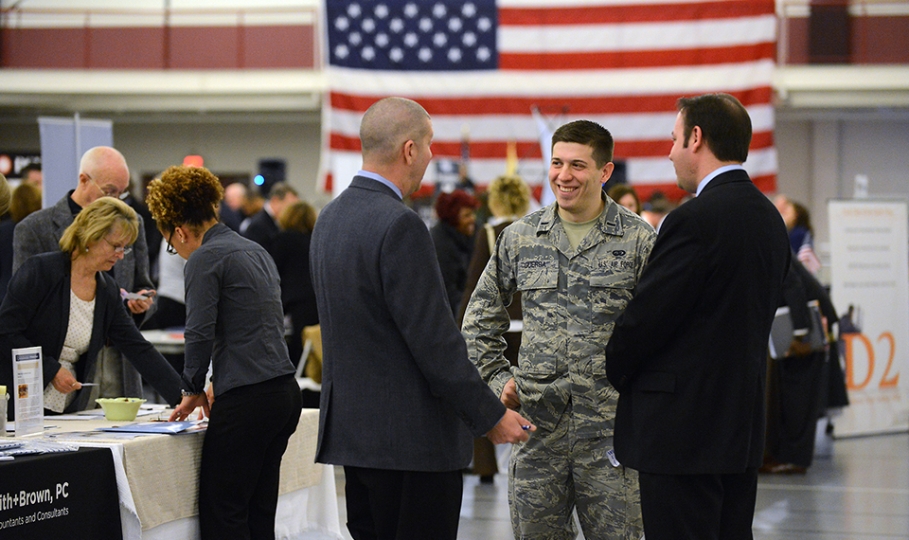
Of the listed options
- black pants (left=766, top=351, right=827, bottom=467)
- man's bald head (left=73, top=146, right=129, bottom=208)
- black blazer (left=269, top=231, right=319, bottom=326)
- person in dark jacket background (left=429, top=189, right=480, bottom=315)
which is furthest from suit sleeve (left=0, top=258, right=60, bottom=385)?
black pants (left=766, top=351, right=827, bottom=467)

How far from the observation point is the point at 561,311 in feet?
9.24

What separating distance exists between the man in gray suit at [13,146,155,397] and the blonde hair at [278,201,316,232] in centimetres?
274

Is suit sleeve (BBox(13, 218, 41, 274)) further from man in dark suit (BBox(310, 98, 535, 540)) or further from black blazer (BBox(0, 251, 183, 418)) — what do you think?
man in dark suit (BBox(310, 98, 535, 540))

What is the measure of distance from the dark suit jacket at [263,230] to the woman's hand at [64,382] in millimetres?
3844

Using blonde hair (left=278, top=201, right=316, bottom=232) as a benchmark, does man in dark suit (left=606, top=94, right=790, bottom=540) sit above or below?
below

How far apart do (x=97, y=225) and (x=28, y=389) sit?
0.61 m

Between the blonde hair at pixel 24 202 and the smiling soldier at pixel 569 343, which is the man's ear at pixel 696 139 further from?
the blonde hair at pixel 24 202

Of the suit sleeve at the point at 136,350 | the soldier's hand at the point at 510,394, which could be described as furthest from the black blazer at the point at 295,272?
the soldier's hand at the point at 510,394

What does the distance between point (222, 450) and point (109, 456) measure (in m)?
0.36

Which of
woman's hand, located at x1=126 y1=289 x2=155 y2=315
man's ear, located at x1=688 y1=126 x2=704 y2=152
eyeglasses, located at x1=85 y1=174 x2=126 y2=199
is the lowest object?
woman's hand, located at x1=126 y1=289 x2=155 y2=315

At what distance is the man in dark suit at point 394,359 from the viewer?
2.33 meters

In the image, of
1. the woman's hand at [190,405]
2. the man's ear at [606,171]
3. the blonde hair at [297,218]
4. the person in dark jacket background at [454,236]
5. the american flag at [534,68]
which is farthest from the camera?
the american flag at [534,68]

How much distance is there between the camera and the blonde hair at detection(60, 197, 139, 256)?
11.3ft

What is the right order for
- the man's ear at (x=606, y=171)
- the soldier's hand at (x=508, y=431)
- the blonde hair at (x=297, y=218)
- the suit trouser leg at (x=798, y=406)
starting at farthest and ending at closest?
the blonde hair at (x=297, y=218), the suit trouser leg at (x=798, y=406), the man's ear at (x=606, y=171), the soldier's hand at (x=508, y=431)
